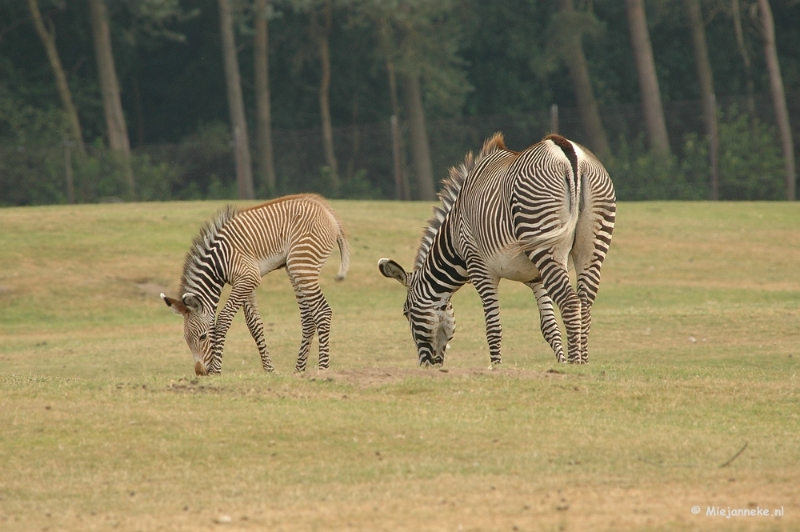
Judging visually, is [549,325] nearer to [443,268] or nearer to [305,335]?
[443,268]

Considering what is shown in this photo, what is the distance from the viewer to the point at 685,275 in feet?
76.0

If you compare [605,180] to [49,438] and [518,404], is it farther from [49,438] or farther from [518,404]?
[49,438]

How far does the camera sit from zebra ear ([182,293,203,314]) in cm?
1323

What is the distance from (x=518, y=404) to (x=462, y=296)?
12218mm

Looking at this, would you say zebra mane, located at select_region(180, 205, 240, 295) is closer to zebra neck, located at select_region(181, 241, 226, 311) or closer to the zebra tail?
zebra neck, located at select_region(181, 241, 226, 311)

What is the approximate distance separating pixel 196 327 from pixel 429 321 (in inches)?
109

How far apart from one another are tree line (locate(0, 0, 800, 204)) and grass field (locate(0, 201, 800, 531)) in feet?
54.7

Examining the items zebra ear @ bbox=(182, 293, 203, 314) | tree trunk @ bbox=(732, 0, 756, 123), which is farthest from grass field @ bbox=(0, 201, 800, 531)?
tree trunk @ bbox=(732, 0, 756, 123)

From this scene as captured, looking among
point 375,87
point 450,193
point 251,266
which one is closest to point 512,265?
point 450,193

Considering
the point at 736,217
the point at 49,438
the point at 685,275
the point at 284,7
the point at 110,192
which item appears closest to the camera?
the point at 49,438

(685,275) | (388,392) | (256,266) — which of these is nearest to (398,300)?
(685,275)

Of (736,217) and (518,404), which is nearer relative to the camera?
(518,404)

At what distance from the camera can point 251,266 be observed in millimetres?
14086

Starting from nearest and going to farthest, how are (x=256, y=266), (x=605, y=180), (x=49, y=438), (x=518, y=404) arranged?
(x=49, y=438) < (x=518, y=404) < (x=605, y=180) < (x=256, y=266)
